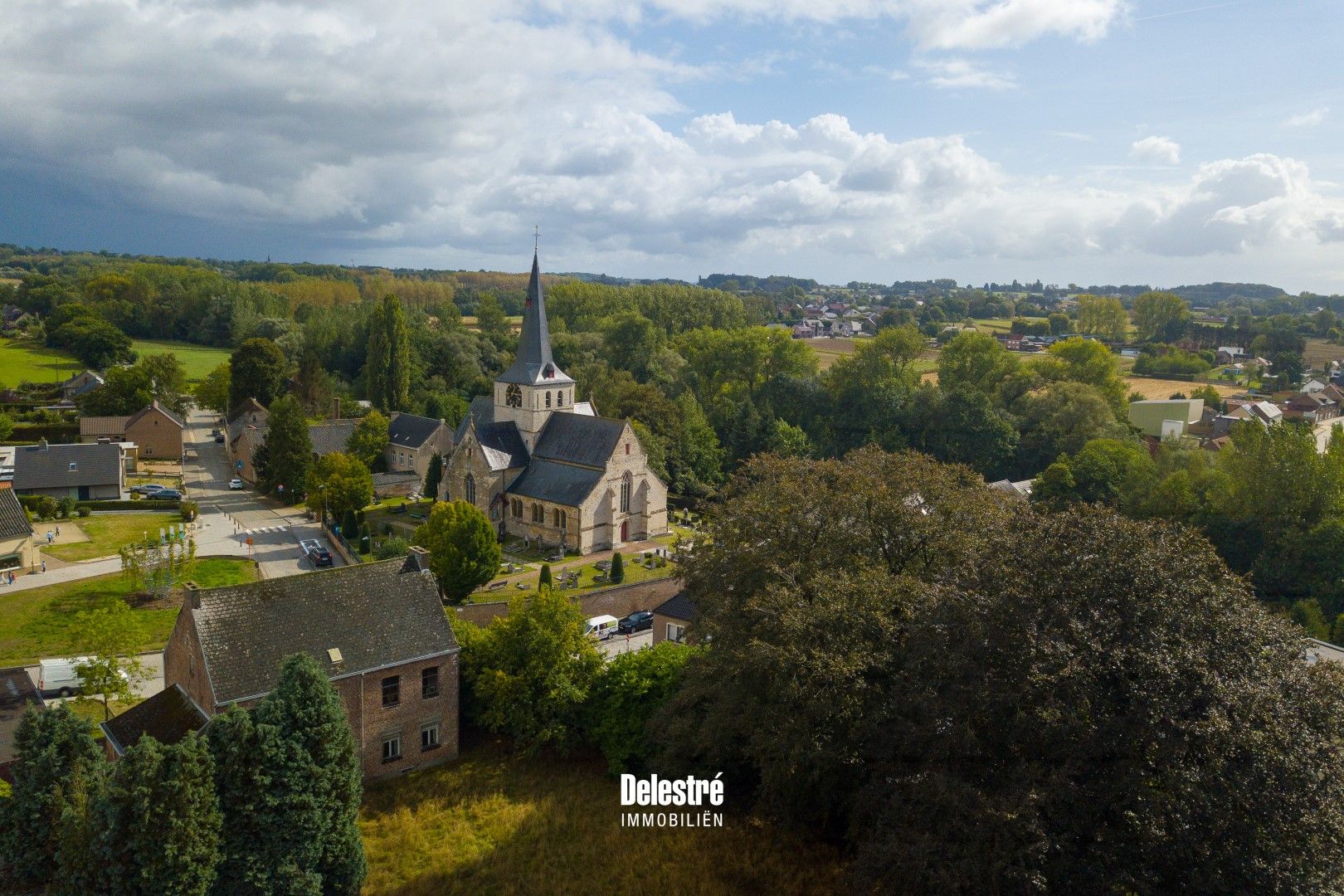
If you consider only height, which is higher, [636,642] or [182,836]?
[182,836]

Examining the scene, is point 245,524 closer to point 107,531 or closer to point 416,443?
point 107,531

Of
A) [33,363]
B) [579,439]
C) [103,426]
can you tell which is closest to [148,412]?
[103,426]

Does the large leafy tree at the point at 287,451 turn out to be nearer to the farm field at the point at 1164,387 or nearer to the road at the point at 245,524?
the road at the point at 245,524

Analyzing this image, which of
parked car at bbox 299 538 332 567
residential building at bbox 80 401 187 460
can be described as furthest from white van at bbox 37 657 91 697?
residential building at bbox 80 401 187 460

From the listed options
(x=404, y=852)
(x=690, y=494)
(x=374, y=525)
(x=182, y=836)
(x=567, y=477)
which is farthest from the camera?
(x=690, y=494)

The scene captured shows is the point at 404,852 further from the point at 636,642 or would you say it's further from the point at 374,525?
the point at 374,525

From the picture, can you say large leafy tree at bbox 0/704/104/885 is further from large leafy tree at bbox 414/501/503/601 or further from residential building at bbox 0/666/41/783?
large leafy tree at bbox 414/501/503/601

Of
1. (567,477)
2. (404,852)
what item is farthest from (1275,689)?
(567,477)
